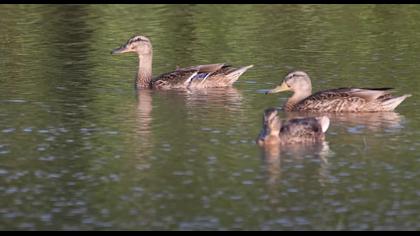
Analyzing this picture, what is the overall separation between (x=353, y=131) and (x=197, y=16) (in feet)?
39.5

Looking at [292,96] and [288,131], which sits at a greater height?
[288,131]

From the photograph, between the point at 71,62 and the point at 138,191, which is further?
the point at 71,62

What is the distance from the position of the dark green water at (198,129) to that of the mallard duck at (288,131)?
21 cm

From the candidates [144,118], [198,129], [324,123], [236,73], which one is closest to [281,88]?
[236,73]

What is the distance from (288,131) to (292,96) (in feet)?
11.5

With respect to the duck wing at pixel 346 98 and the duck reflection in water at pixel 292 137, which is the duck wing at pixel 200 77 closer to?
the duck wing at pixel 346 98

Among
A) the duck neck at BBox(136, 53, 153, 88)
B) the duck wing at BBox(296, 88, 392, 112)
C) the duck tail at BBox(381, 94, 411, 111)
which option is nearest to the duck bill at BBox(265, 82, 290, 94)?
the duck wing at BBox(296, 88, 392, 112)

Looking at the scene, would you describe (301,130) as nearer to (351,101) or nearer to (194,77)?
(351,101)

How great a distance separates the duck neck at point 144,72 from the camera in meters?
22.8

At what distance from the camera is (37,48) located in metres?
26.1

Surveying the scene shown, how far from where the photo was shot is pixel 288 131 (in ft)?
55.8

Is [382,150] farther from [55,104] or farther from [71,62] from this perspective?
[71,62]

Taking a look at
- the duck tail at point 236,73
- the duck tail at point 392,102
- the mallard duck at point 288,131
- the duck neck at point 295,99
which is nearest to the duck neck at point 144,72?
the duck tail at point 236,73
